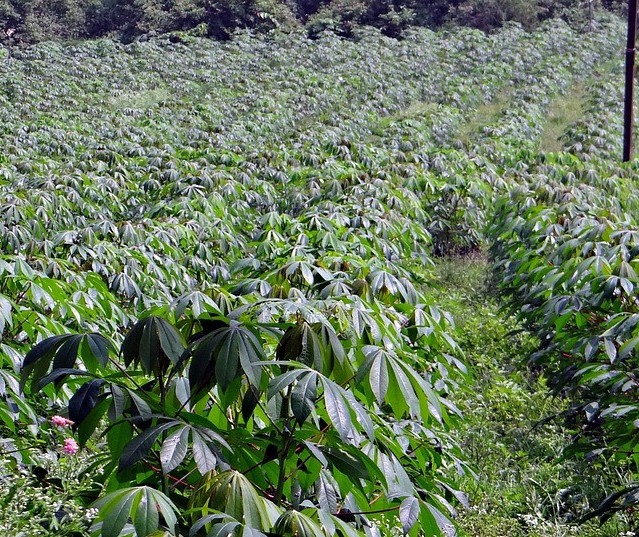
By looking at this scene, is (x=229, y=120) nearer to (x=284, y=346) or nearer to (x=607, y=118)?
(x=607, y=118)

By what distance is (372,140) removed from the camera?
1361cm

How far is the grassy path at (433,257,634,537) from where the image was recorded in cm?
311

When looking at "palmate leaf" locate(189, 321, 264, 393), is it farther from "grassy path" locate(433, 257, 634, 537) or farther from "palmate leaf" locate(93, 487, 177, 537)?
"grassy path" locate(433, 257, 634, 537)

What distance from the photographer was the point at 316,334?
1.63 m

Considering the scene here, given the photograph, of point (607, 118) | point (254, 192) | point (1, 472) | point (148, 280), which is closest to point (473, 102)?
point (607, 118)

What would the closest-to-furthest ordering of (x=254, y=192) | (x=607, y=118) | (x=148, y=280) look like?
(x=148, y=280)
(x=254, y=192)
(x=607, y=118)

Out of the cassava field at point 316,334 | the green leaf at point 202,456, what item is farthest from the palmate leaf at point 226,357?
the green leaf at point 202,456

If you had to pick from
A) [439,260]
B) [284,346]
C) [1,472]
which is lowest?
[439,260]

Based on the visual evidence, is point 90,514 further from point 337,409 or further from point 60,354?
point 337,409

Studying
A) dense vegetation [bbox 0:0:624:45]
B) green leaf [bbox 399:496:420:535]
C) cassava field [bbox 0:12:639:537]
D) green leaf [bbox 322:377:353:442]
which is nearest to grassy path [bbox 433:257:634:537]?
cassava field [bbox 0:12:639:537]

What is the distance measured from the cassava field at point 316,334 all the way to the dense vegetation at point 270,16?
1368cm

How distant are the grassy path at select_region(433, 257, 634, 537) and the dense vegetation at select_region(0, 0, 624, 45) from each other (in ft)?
71.1

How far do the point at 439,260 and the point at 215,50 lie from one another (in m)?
17.4

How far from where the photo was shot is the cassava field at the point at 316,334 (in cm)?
156
